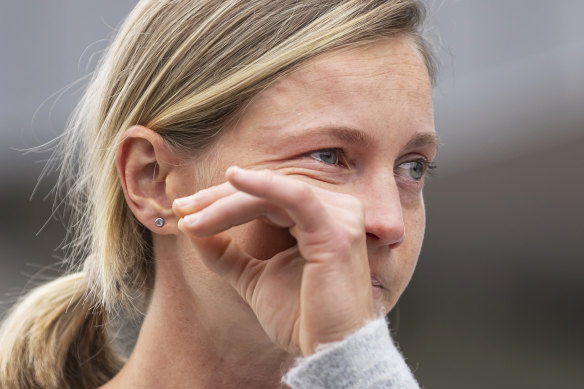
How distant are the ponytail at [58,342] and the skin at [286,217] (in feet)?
1.30

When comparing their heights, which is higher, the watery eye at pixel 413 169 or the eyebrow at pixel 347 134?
the eyebrow at pixel 347 134

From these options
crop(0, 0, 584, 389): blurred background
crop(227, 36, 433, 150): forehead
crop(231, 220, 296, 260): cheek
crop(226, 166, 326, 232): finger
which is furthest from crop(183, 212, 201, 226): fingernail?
crop(0, 0, 584, 389): blurred background

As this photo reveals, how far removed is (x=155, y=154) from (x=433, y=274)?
603 centimetres

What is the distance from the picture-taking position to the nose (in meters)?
2.19

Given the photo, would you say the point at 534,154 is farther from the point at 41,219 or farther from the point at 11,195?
the point at 11,195

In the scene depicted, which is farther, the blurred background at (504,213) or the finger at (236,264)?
the blurred background at (504,213)

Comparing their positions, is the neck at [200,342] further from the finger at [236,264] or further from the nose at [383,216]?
the nose at [383,216]

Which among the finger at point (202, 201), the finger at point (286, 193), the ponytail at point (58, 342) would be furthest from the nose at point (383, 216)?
the ponytail at point (58, 342)

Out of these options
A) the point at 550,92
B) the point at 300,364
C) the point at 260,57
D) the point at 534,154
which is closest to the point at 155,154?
the point at 260,57

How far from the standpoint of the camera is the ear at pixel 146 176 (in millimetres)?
2461

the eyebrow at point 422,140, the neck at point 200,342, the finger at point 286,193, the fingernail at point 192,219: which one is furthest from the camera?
the neck at point 200,342

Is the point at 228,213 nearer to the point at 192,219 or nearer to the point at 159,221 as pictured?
the point at 192,219

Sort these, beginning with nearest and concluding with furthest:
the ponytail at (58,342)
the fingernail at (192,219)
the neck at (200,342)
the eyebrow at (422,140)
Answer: the fingernail at (192,219) < the eyebrow at (422,140) < the neck at (200,342) < the ponytail at (58,342)

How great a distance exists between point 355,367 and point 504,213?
20.6 feet
